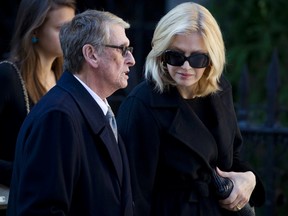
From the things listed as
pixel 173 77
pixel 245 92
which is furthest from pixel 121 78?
pixel 245 92

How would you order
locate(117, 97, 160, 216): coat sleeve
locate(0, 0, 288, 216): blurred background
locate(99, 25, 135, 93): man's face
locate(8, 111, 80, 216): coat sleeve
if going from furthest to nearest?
locate(0, 0, 288, 216): blurred background < locate(117, 97, 160, 216): coat sleeve < locate(99, 25, 135, 93): man's face < locate(8, 111, 80, 216): coat sleeve

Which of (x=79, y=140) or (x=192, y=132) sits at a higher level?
(x=79, y=140)

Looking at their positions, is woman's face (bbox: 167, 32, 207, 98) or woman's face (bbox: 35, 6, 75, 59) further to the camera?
woman's face (bbox: 35, 6, 75, 59)

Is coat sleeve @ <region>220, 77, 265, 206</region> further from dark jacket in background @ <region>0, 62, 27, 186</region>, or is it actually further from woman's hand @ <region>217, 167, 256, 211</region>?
dark jacket in background @ <region>0, 62, 27, 186</region>

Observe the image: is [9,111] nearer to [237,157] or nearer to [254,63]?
[237,157]

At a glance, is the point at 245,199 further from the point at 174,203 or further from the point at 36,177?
the point at 36,177

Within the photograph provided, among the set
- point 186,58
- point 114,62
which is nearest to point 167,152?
point 186,58

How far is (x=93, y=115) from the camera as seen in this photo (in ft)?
8.64

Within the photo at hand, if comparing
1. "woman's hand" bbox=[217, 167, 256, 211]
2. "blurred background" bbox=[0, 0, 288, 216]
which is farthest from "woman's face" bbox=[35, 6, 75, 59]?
"blurred background" bbox=[0, 0, 288, 216]

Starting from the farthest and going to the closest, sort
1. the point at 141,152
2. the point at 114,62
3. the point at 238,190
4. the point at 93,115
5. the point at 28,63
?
the point at 28,63
the point at 238,190
the point at 141,152
the point at 114,62
the point at 93,115

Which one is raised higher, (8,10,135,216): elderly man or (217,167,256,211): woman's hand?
(8,10,135,216): elderly man

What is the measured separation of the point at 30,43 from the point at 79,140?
1.00 m

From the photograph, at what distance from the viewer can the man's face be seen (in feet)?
8.89

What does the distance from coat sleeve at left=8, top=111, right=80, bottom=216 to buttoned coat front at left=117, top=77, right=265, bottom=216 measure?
1.93 feet
